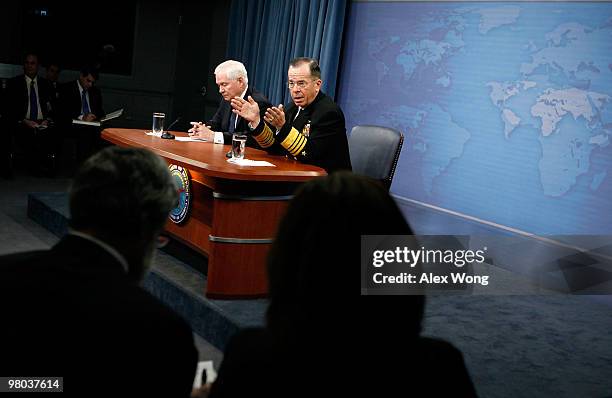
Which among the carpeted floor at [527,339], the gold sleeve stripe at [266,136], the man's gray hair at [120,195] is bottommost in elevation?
the carpeted floor at [527,339]

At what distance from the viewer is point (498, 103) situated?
4781 mm

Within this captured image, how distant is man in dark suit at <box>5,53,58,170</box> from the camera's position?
656 centimetres

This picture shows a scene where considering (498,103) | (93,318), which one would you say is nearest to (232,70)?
(498,103)

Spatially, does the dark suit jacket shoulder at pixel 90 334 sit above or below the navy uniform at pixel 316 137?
below

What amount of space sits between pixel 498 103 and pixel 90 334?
Result: 4.09m

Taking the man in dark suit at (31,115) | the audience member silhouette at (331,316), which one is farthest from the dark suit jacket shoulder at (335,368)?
the man in dark suit at (31,115)

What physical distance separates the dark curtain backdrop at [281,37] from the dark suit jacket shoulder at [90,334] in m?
5.08

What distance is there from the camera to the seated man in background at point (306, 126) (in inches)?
145

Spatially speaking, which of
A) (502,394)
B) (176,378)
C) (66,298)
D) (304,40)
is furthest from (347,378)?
(304,40)

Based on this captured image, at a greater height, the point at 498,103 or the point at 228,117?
the point at 498,103

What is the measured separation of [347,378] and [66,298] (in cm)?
47

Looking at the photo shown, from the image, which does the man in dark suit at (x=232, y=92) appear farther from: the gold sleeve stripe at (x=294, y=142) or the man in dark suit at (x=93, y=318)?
the man in dark suit at (x=93, y=318)

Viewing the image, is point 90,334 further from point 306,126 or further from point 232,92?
point 232,92

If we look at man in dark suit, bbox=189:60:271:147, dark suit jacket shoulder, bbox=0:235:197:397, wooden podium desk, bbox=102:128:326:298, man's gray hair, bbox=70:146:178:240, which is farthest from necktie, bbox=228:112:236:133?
dark suit jacket shoulder, bbox=0:235:197:397
